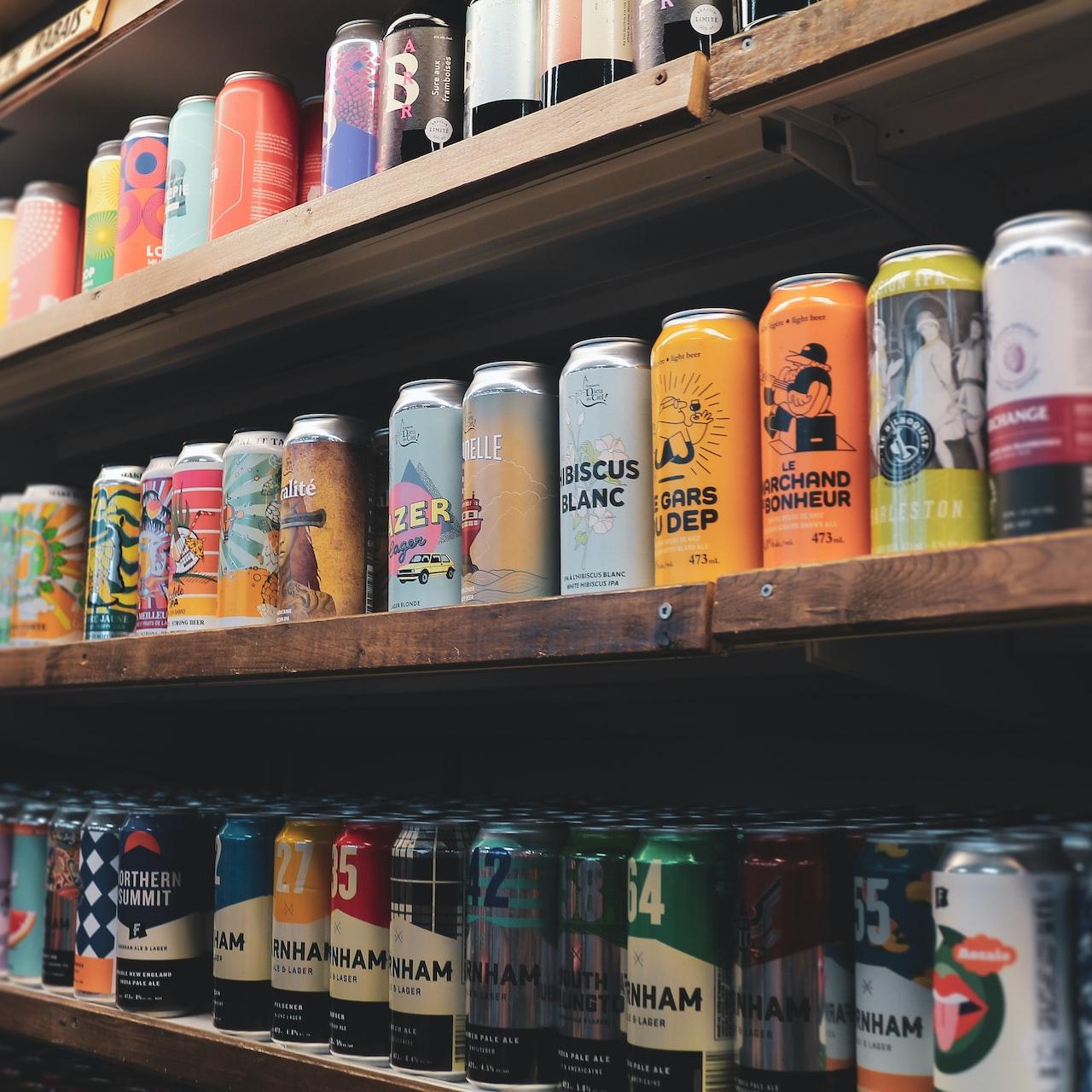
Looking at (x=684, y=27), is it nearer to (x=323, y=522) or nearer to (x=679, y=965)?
(x=323, y=522)

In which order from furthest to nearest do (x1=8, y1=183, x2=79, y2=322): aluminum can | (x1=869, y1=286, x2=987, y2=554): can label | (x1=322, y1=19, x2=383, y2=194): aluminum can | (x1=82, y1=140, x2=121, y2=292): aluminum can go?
(x1=8, y1=183, x2=79, y2=322): aluminum can, (x1=82, y1=140, x2=121, y2=292): aluminum can, (x1=322, y1=19, x2=383, y2=194): aluminum can, (x1=869, y1=286, x2=987, y2=554): can label

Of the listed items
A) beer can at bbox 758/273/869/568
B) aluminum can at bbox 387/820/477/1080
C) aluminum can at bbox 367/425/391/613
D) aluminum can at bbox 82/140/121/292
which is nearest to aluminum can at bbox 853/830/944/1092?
beer can at bbox 758/273/869/568

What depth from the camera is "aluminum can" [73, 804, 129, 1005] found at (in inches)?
61.1

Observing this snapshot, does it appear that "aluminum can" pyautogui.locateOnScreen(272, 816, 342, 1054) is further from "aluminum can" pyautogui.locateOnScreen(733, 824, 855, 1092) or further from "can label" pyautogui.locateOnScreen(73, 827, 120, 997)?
"aluminum can" pyautogui.locateOnScreen(733, 824, 855, 1092)

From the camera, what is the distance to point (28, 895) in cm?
171

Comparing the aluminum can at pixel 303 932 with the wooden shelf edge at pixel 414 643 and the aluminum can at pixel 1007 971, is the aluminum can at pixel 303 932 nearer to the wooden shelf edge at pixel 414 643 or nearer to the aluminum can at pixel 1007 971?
the wooden shelf edge at pixel 414 643

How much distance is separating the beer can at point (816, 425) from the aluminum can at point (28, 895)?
3.85 ft

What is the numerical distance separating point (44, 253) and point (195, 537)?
660 millimetres

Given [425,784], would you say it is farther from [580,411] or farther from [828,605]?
[828,605]

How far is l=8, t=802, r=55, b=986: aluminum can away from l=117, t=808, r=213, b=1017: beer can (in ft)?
0.88

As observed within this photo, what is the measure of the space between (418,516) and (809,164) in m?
0.49

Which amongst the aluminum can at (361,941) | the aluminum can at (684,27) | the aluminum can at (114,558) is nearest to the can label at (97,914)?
Answer: the aluminum can at (114,558)

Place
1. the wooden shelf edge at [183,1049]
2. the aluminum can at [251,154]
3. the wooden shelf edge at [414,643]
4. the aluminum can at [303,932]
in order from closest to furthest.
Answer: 1. the wooden shelf edge at [414,643]
2. the wooden shelf edge at [183,1049]
3. the aluminum can at [303,932]
4. the aluminum can at [251,154]

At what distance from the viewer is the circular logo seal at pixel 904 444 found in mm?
911
